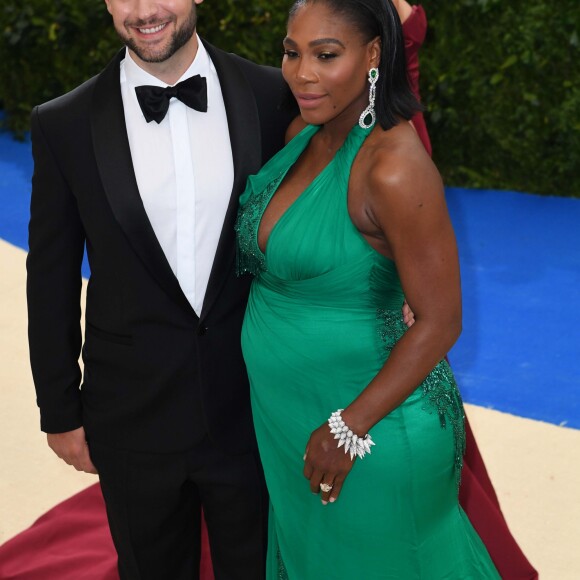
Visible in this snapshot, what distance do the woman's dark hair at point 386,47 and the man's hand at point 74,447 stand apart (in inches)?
49.9

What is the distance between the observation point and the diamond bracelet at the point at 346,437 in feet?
8.24

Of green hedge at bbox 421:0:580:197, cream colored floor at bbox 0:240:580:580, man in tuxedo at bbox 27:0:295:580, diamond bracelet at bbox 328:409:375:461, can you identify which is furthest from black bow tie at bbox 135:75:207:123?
green hedge at bbox 421:0:580:197

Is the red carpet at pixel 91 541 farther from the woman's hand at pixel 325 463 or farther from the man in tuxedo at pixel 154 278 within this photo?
the woman's hand at pixel 325 463

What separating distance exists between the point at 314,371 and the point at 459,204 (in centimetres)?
493

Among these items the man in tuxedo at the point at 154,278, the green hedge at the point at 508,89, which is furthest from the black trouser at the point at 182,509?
the green hedge at the point at 508,89

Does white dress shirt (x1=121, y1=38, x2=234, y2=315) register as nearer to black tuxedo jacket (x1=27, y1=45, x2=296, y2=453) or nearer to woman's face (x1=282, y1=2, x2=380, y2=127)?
black tuxedo jacket (x1=27, y1=45, x2=296, y2=453)

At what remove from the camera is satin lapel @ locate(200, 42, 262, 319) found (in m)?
2.73

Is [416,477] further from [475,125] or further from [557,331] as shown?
[475,125]

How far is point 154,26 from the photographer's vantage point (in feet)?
8.80

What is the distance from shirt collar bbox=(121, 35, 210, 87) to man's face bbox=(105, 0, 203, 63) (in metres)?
0.06

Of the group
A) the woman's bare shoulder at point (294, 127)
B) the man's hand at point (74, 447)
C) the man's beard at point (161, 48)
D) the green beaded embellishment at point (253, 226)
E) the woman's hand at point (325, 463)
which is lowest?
the man's hand at point (74, 447)

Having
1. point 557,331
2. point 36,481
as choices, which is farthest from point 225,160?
point 557,331

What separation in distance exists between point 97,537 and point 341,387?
1.92 meters

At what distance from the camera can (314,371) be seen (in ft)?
8.70
